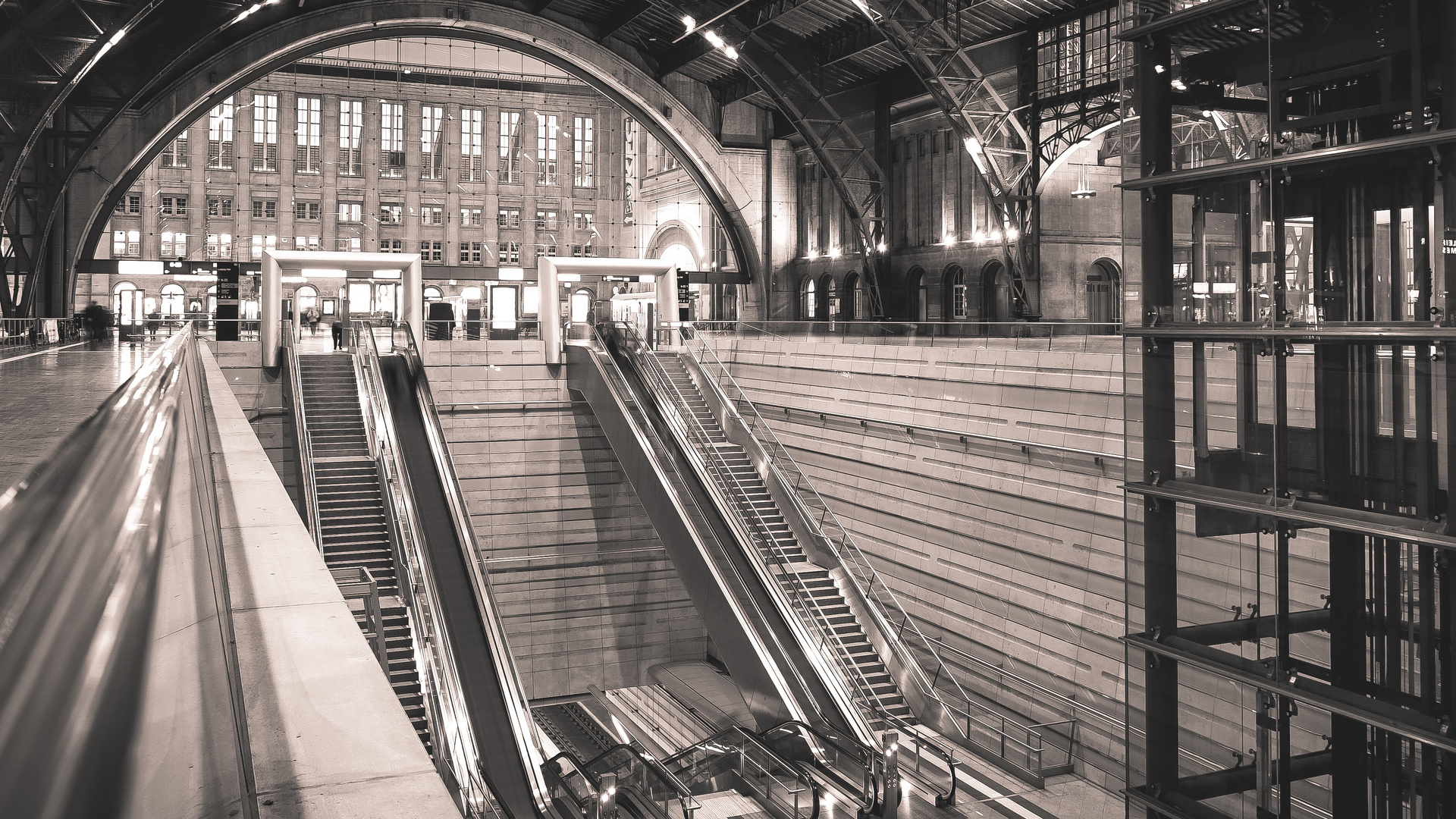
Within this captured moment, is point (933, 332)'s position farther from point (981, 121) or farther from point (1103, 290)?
point (1103, 290)

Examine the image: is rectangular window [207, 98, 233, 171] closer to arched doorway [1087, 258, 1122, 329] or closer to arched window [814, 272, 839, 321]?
arched window [814, 272, 839, 321]

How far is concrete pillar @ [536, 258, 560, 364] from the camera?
86.5 feet

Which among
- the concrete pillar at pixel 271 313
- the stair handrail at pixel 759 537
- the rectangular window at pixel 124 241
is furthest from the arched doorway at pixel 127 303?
the stair handrail at pixel 759 537

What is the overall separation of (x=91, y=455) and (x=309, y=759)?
96cm

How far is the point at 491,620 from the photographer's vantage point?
15.1 meters

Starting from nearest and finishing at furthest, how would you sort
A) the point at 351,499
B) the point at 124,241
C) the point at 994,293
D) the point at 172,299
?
the point at 351,499 < the point at 994,293 < the point at 124,241 < the point at 172,299

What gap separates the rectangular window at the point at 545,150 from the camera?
4019cm

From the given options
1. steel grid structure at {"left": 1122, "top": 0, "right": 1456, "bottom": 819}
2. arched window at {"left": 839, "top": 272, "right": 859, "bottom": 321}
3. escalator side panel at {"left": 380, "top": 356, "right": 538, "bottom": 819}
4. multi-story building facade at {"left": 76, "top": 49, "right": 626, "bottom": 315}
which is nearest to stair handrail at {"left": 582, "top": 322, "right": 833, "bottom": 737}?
escalator side panel at {"left": 380, "top": 356, "right": 538, "bottom": 819}

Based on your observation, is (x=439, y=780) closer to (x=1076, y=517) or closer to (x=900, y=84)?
(x=1076, y=517)

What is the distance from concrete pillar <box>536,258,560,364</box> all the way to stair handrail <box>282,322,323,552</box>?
18.9 feet

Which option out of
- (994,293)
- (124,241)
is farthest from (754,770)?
(124,241)

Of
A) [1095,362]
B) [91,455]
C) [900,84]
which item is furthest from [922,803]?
[900,84]

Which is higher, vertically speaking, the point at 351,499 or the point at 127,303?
the point at 127,303

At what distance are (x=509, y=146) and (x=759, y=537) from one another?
1043 inches
